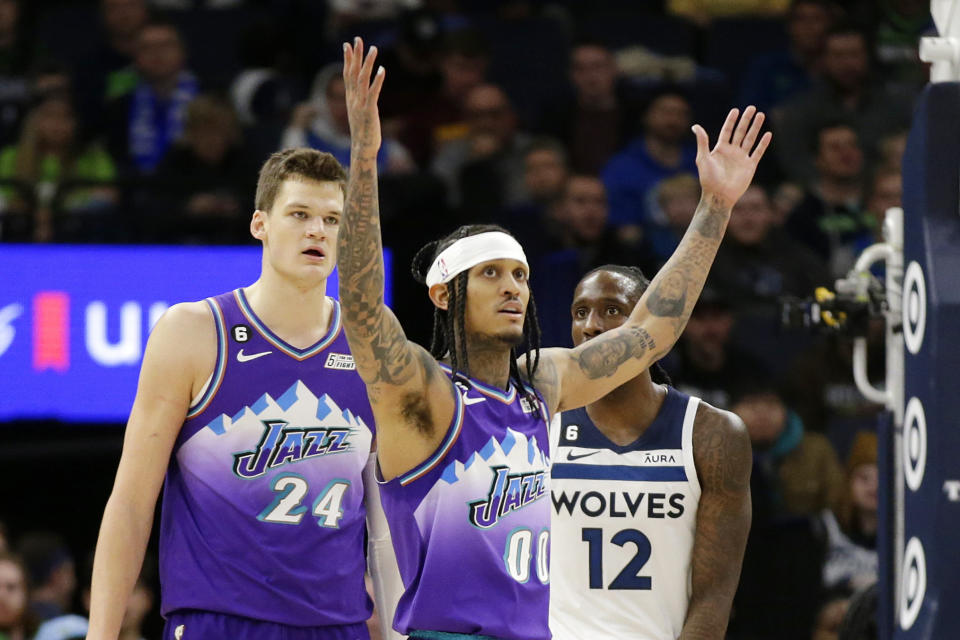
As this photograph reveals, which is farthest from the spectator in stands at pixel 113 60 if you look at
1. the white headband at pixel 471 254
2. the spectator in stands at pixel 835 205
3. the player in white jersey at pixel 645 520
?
the white headband at pixel 471 254

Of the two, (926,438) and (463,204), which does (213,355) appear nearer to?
(926,438)

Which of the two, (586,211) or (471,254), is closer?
(471,254)

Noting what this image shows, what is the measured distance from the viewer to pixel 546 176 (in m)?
8.86

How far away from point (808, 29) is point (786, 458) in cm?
360

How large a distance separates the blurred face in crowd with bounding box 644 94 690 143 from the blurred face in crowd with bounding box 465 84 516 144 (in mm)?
882

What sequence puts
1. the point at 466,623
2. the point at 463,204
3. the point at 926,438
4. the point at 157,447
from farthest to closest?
1. the point at 463,204
2. the point at 926,438
3. the point at 157,447
4. the point at 466,623

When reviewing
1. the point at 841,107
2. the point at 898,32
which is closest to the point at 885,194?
the point at 841,107

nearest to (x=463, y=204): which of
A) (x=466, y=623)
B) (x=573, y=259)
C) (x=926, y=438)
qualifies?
(x=573, y=259)

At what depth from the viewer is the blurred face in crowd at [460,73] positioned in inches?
382

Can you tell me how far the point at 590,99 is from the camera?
9.57m

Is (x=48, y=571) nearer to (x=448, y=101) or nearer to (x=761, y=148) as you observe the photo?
(x=448, y=101)

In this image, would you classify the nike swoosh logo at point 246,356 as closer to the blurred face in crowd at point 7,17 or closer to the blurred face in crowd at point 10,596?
the blurred face in crowd at point 10,596

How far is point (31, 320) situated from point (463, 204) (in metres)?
2.54

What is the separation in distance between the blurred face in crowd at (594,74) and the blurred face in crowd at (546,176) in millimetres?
841
